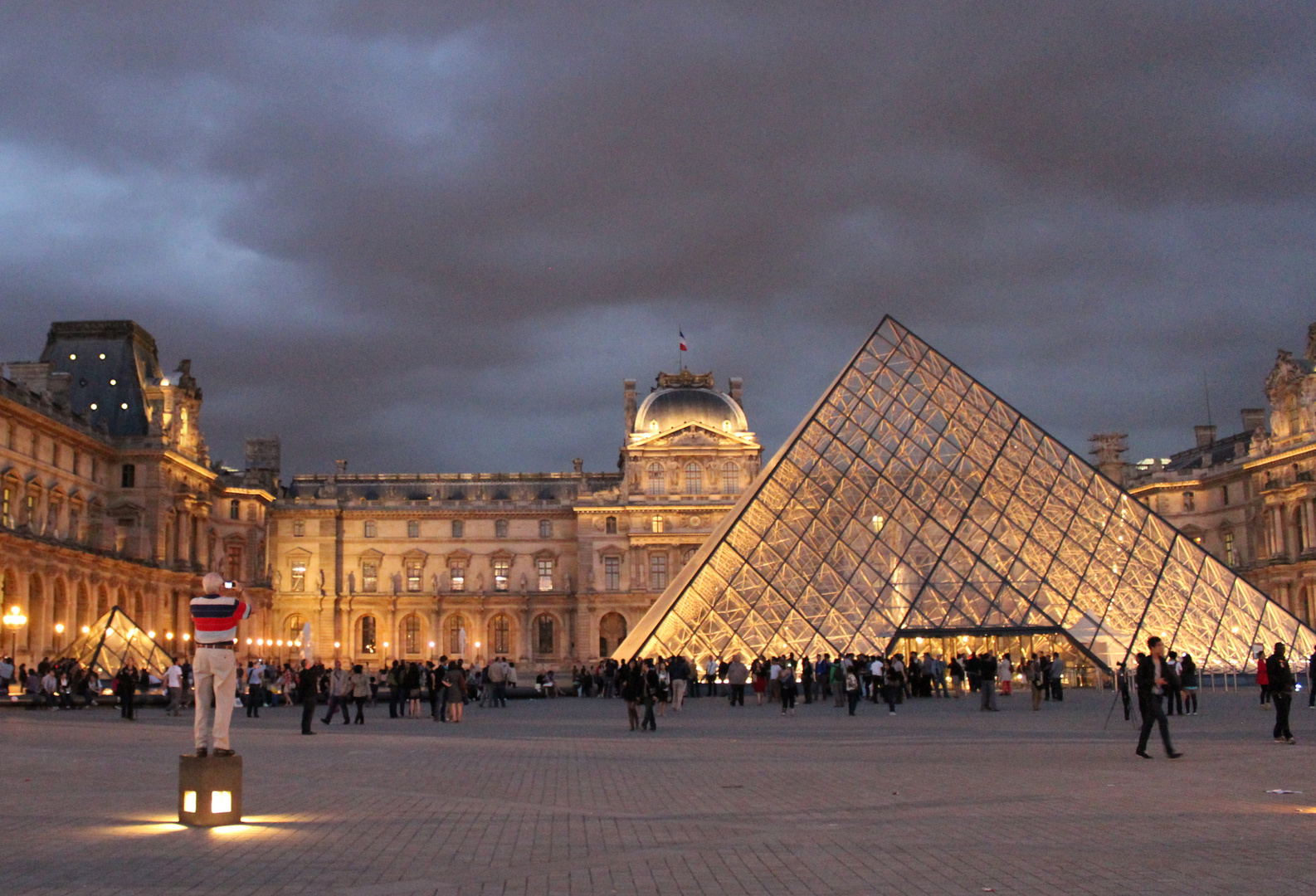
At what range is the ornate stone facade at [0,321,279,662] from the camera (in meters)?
41.0

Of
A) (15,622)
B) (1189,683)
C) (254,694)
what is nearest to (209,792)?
(1189,683)

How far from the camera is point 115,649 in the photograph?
109ft

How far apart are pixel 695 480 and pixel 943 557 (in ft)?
126

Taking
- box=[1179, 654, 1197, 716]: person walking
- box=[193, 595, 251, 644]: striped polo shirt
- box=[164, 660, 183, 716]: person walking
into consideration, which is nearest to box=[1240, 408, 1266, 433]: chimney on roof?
box=[1179, 654, 1197, 716]: person walking

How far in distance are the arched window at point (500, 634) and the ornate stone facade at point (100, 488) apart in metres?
15.1

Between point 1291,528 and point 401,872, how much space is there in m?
54.1

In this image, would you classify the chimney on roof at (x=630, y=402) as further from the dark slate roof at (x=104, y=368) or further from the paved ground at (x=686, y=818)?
the paved ground at (x=686, y=818)

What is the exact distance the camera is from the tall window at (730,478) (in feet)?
219

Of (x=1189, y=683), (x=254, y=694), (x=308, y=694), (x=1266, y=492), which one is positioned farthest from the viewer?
(x=1266, y=492)

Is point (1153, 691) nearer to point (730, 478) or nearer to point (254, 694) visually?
point (254, 694)

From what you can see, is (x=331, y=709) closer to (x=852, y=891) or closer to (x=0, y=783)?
(x=0, y=783)

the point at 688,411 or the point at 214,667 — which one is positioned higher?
the point at 688,411

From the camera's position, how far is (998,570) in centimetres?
2897

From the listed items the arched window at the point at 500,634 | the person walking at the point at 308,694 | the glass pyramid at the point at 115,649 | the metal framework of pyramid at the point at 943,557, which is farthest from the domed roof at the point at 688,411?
the person walking at the point at 308,694
